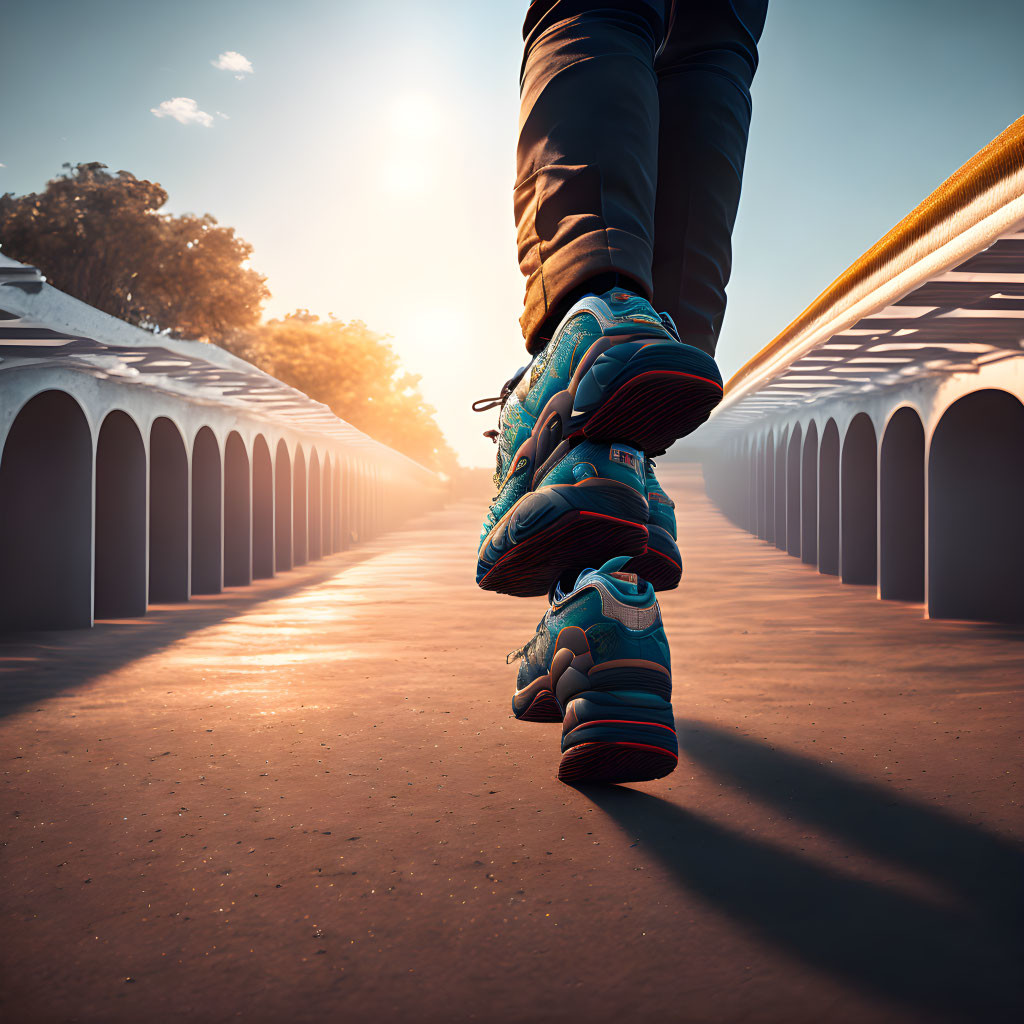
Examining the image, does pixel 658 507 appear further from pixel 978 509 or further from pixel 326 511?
pixel 326 511

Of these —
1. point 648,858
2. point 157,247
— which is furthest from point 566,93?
point 157,247

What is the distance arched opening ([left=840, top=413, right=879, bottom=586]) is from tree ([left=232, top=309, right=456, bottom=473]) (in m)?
31.3

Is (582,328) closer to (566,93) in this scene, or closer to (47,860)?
(566,93)

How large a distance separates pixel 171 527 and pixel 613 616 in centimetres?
954

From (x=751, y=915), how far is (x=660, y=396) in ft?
3.07

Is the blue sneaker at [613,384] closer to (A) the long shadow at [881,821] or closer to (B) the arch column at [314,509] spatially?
(A) the long shadow at [881,821]

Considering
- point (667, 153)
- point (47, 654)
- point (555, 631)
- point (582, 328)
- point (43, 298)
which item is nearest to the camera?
point (582, 328)

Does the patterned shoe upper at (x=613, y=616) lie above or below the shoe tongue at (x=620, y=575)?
below

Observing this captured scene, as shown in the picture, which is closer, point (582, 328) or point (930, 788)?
point (582, 328)

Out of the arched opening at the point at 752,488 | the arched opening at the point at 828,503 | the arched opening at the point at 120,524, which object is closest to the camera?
the arched opening at the point at 120,524

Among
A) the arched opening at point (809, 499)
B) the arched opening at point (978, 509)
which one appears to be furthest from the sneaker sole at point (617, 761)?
the arched opening at point (809, 499)

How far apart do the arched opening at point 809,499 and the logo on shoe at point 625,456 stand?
13950 mm

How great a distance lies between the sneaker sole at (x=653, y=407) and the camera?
1530 mm

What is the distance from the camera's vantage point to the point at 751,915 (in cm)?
153
